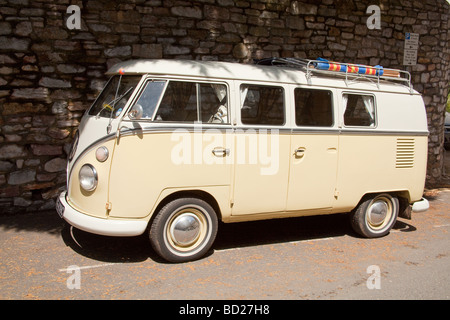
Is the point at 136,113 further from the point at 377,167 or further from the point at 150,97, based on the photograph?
the point at 377,167

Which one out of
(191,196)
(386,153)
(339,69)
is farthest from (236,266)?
(339,69)


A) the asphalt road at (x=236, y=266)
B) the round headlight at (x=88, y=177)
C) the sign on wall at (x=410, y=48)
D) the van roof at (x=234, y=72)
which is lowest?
the asphalt road at (x=236, y=266)

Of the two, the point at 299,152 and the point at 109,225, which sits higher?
the point at 299,152

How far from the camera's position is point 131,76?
5109 mm

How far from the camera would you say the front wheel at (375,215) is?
6.20 m

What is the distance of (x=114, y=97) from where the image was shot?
17.0 feet

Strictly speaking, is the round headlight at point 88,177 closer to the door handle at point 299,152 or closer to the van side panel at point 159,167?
the van side panel at point 159,167

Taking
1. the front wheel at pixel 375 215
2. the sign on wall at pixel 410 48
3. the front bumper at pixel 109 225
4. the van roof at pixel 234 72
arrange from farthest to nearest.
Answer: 1. the sign on wall at pixel 410 48
2. the front wheel at pixel 375 215
3. the van roof at pixel 234 72
4. the front bumper at pixel 109 225

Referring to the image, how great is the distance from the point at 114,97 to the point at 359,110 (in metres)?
3.21

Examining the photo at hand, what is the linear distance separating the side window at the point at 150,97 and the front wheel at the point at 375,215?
10.5ft

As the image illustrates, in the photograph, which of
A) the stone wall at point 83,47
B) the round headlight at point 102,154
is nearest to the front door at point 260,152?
the round headlight at point 102,154

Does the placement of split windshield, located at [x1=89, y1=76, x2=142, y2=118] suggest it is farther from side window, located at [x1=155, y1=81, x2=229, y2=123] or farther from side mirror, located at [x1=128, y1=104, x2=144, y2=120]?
side window, located at [x1=155, y1=81, x2=229, y2=123]

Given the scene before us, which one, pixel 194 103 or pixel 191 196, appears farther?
pixel 191 196

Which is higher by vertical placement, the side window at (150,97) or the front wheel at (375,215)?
the side window at (150,97)
